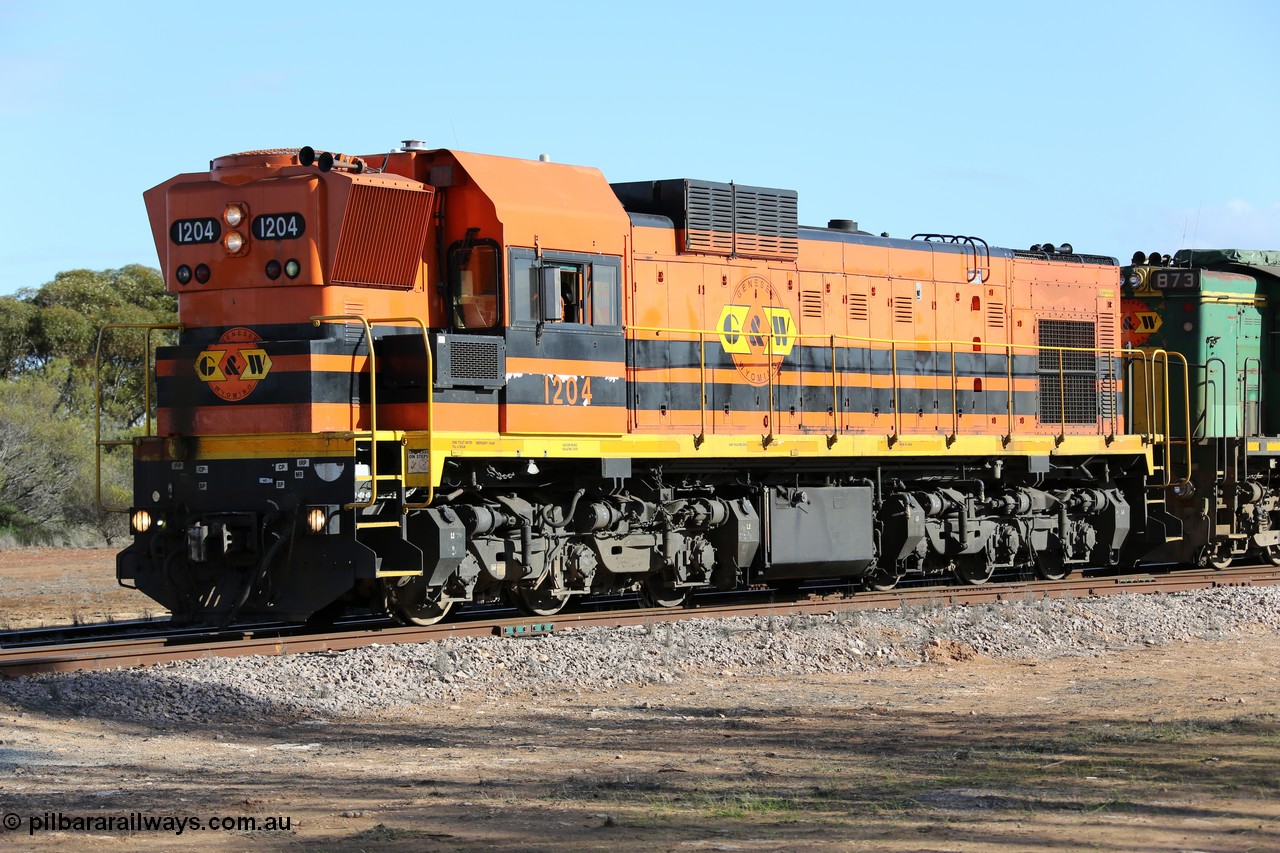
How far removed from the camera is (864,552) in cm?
1645

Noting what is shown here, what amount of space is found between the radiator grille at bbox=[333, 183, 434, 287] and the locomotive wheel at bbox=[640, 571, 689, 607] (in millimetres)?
4132

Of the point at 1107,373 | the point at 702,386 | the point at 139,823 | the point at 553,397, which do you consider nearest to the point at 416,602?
the point at 553,397

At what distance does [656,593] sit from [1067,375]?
6.48 m

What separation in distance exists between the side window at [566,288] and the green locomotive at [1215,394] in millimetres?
8298

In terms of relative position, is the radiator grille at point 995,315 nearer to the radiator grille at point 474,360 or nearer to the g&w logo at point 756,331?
the g&w logo at point 756,331

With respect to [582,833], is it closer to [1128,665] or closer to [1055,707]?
[1055,707]

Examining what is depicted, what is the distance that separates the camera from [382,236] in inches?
502

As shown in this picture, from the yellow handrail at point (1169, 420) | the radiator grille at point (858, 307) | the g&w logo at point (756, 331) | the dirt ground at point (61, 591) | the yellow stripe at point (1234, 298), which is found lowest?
the dirt ground at point (61, 591)

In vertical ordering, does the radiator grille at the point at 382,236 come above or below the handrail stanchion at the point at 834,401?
above

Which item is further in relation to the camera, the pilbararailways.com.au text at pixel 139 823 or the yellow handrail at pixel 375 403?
the yellow handrail at pixel 375 403

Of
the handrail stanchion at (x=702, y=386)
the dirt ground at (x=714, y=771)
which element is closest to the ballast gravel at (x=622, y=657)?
the dirt ground at (x=714, y=771)

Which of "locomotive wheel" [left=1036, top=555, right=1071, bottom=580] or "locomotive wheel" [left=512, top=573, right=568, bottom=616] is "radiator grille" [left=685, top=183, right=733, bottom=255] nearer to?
"locomotive wheel" [left=512, top=573, right=568, bottom=616]

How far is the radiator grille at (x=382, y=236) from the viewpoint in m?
12.5

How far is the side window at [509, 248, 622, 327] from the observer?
522 inches
